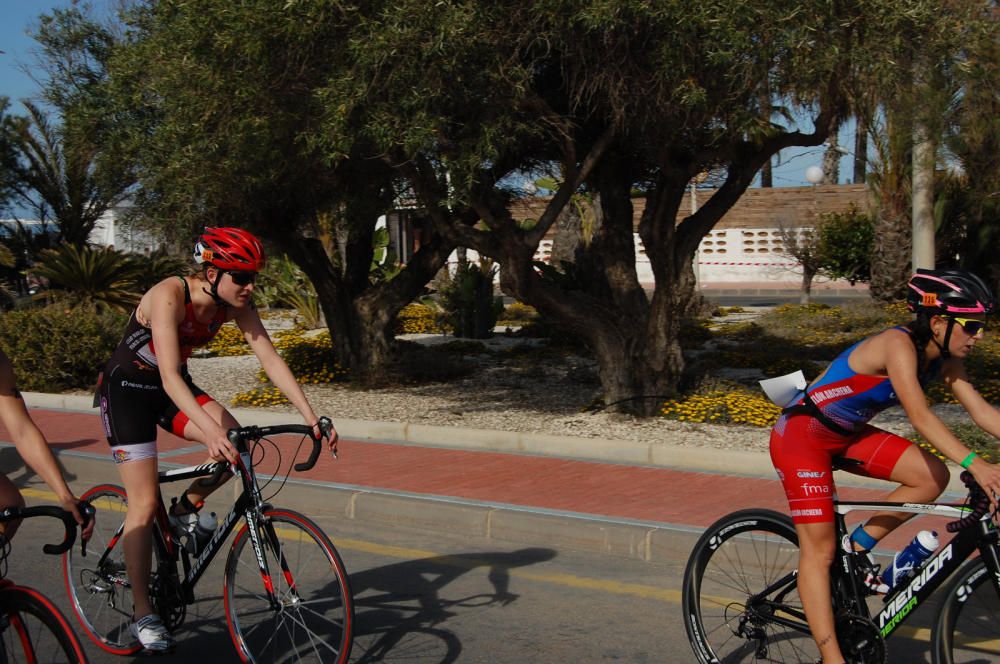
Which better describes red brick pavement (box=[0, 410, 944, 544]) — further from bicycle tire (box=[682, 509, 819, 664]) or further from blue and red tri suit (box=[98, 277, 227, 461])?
blue and red tri suit (box=[98, 277, 227, 461])

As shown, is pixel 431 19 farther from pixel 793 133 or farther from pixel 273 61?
pixel 793 133

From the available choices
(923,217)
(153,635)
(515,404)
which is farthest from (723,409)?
(923,217)

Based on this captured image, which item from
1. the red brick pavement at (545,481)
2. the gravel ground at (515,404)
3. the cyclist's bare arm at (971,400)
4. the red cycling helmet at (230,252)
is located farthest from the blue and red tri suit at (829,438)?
the gravel ground at (515,404)

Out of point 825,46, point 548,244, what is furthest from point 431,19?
point 548,244

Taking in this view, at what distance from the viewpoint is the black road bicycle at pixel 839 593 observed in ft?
13.3

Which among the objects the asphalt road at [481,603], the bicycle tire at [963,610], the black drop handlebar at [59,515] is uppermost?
the black drop handlebar at [59,515]

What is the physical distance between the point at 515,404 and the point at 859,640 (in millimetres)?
8662

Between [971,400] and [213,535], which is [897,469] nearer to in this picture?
[971,400]

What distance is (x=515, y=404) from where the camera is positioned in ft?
42.1

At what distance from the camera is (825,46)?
30.4 feet

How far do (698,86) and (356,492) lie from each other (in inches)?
178

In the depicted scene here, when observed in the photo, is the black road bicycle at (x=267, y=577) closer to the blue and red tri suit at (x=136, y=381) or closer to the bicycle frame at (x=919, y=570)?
the blue and red tri suit at (x=136, y=381)

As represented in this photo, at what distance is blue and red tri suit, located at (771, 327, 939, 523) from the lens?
4.31m

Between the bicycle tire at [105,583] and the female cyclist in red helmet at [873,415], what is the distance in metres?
3.05
